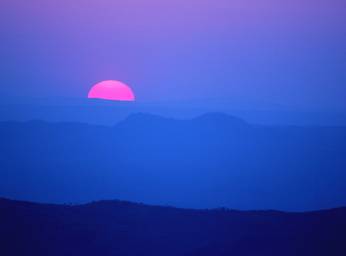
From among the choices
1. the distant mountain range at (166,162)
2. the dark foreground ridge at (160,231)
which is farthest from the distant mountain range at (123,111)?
the dark foreground ridge at (160,231)

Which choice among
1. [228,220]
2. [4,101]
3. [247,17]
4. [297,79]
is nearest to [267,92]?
[297,79]

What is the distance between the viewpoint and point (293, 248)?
5.39 metres

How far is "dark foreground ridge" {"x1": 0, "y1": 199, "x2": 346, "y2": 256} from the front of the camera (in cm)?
547

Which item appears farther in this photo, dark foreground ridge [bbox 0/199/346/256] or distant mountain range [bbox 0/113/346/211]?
distant mountain range [bbox 0/113/346/211]

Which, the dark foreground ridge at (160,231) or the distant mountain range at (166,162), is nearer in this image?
the dark foreground ridge at (160,231)

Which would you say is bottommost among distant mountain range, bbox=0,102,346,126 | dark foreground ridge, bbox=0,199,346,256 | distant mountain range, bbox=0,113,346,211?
dark foreground ridge, bbox=0,199,346,256

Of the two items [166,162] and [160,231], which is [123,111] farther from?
[160,231]

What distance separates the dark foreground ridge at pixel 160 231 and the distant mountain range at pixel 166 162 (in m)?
0.15

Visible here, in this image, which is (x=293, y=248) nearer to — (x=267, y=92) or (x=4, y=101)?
(x=267, y=92)

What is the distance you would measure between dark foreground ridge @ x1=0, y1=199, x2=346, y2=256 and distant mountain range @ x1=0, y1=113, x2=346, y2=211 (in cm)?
15

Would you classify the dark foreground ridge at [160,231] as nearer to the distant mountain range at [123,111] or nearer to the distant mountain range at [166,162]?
the distant mountain range at [166,162]

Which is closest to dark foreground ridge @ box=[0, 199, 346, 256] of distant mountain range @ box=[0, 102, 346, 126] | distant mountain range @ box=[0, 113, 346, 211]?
distant mountain range @ box=[0, 113, 346, 211]

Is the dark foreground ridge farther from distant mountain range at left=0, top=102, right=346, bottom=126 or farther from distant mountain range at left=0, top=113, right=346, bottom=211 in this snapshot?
distant mountain range at left=0, top=102, right=346, bottom=126

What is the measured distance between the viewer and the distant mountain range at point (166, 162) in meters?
5.91
